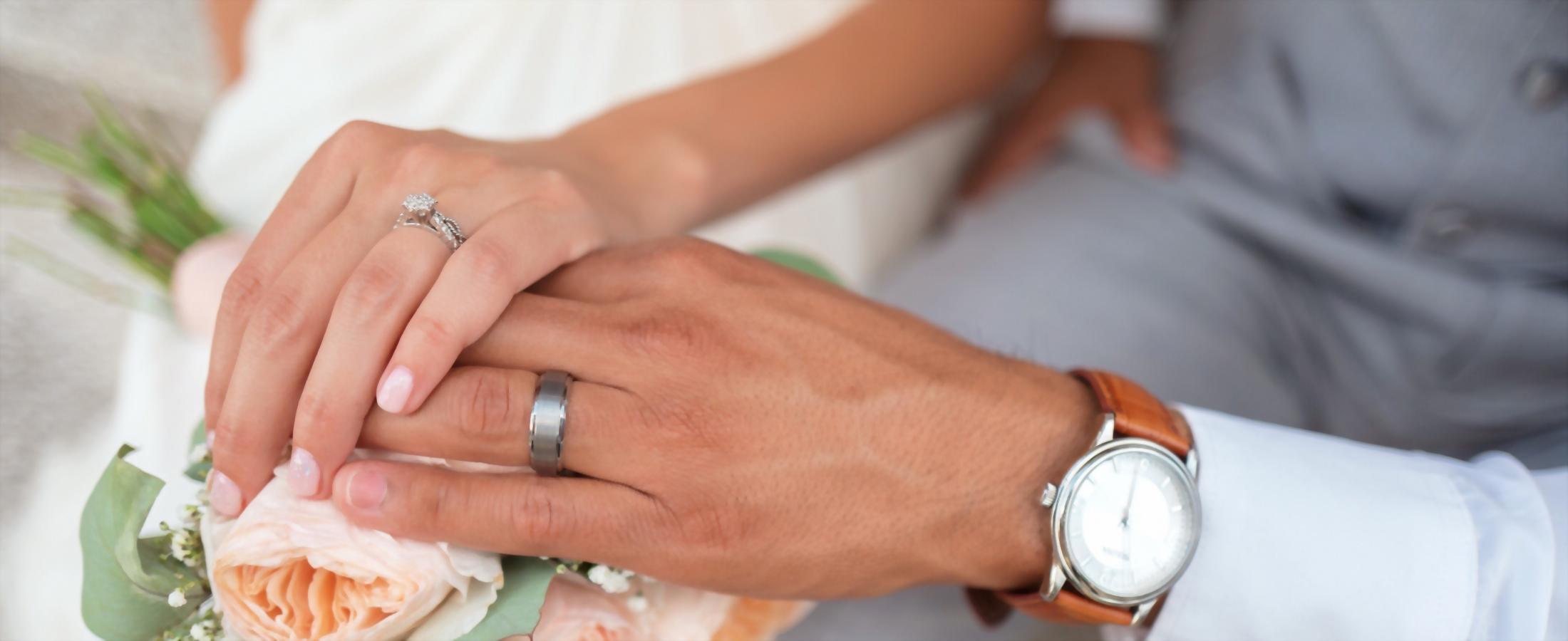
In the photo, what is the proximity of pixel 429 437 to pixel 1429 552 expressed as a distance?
73 centimetres

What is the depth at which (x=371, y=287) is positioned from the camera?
63 cm

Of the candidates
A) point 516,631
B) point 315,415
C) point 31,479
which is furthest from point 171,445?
point 516,631

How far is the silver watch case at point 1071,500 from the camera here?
700mm

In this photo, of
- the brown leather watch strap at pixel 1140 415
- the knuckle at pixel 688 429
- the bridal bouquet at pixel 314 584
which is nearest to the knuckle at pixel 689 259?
the knuckle at pixel 688 429

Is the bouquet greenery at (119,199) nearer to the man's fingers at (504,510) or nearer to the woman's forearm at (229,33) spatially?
the woman's forearm at (229,33)

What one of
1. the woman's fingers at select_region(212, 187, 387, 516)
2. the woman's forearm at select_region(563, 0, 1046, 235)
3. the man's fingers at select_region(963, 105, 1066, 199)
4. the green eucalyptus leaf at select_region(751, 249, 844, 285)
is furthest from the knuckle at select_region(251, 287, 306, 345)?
the man's fingers at select_region(963, 105, 1066, 199)

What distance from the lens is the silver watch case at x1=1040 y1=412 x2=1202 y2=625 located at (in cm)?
70

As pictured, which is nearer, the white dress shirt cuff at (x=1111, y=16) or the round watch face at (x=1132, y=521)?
the round watch face at (x=1132, y=521)

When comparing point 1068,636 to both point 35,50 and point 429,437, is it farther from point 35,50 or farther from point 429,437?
point 35,50

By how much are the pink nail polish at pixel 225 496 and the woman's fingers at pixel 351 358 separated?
1.5 inches

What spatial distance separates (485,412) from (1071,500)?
42cm

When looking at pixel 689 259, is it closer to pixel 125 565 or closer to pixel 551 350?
pixel 551 350

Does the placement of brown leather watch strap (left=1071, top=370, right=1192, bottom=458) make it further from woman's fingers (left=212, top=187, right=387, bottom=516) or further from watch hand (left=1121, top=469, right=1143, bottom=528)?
woman's fingers (left=212, top=187, right=387, bottom=516)

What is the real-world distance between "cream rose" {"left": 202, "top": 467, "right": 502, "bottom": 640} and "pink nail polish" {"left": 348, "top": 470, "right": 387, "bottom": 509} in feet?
0.06
